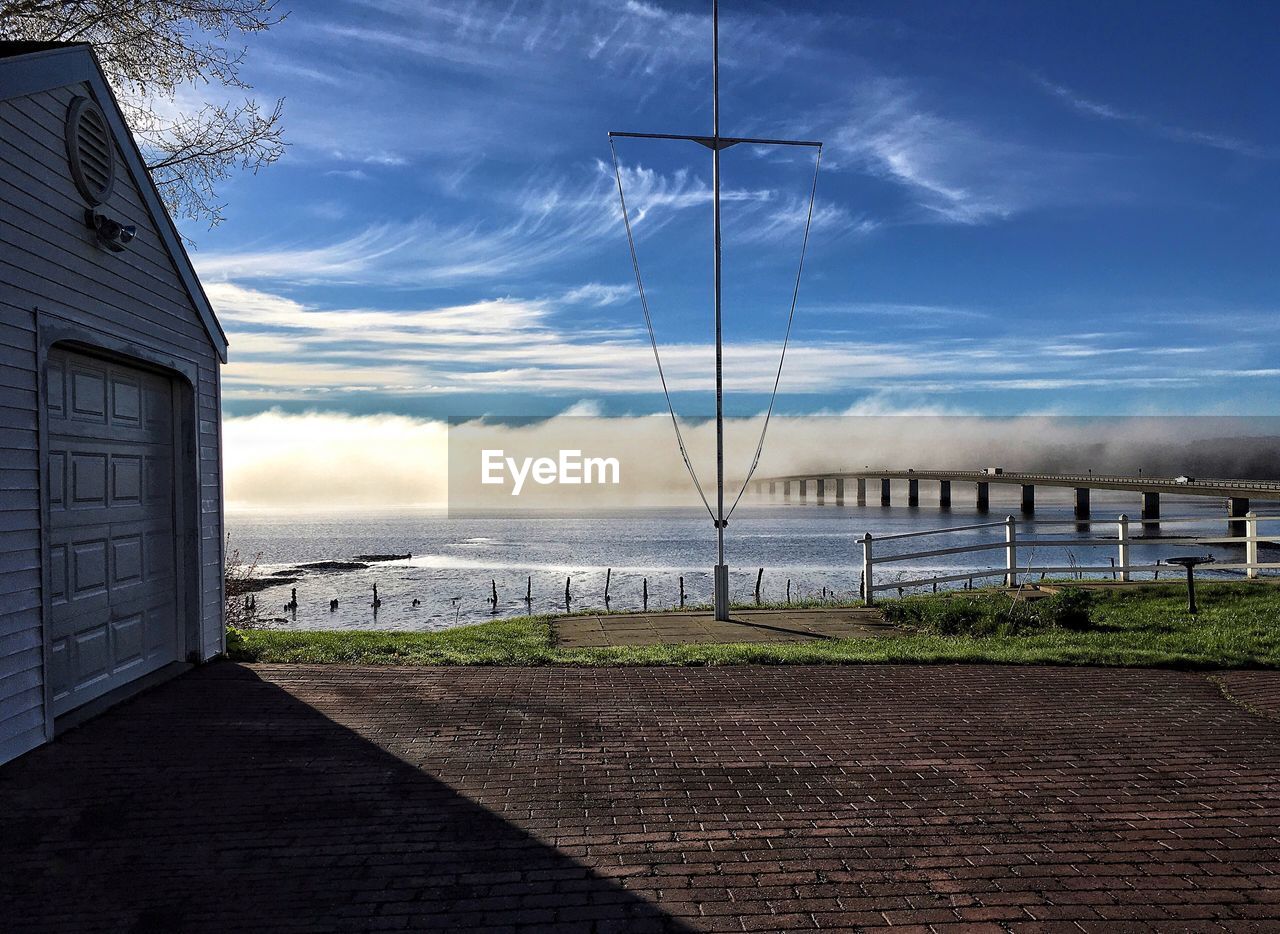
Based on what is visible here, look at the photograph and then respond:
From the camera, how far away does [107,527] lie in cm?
806

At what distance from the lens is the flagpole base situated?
12828 millimetres

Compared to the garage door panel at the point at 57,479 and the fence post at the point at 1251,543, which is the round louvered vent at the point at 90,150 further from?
the fence post at the point at 1251,543

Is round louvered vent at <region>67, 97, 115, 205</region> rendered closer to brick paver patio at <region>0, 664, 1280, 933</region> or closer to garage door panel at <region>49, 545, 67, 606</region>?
garage door panel at <region>49, 545, 67, 606</region>

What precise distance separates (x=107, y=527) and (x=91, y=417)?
0.96m

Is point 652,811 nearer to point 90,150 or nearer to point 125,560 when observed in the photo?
point 125,560

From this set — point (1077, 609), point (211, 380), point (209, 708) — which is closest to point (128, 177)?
point (211, 380)

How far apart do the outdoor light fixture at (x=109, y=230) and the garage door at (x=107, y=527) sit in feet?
3.18

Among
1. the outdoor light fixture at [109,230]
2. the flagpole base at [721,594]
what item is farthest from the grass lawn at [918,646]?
the outdoor light fixture at [109,230]

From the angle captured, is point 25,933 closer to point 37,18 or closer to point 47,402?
point 47,402

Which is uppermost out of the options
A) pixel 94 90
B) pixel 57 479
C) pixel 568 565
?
pixel 94 90

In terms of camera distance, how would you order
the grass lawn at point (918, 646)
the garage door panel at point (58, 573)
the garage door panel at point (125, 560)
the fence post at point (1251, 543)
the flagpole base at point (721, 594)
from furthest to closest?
the fence post at point (1251, 543)
the flagpole base at point (721, 594)
the grass lawn at point (918, 646)
the garage door panel at point (125, 560)
the garage door panel at point (58, 573)

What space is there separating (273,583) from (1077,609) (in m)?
48.5

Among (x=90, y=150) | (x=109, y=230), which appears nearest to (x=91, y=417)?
(x=109, y=230)

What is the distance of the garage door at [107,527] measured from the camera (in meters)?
7.33
